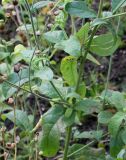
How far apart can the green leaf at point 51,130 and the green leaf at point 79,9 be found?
0.35m

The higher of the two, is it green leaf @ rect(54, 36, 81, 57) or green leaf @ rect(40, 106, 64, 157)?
green leaf @ rect(54, 36, 81, 57)

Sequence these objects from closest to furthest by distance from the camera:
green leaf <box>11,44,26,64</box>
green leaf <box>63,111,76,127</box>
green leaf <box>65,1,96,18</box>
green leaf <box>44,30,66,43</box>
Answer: green leaf <box>65,1,96,18</box> < green leaf <box>44,30,66,43</box> < green leaf <box>63,111,76,127</box> < green leaf <box>11,44,26,64</box>

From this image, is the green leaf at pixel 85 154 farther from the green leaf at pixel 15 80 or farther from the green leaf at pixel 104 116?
the green leaf at pixel 15 80

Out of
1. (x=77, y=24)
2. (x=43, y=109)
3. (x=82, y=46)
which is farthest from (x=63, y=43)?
(x=77, y=24)

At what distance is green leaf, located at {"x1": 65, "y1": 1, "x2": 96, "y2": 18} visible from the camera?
1358 mm

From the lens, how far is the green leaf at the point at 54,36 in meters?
1.46

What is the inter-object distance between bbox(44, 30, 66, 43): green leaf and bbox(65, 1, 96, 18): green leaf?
13cm

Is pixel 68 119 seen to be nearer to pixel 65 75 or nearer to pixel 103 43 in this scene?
pixel 65 75

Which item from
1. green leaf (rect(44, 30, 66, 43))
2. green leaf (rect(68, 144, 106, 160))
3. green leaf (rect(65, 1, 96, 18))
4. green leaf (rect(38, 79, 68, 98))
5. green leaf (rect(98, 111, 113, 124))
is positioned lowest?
green leaf (rect(68, 144, 106, 160))

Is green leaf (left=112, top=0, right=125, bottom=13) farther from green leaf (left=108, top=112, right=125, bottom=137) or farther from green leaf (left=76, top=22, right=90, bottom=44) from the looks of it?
green leaf (left=108, top=112, right=125, bottom=137)

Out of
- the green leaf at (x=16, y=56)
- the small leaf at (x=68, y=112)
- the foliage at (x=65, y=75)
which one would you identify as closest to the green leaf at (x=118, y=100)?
the foliage at (x=65, y=75)

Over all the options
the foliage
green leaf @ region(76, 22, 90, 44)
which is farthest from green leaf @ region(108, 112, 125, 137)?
green leaf @ region(76, 22, 90, 44)

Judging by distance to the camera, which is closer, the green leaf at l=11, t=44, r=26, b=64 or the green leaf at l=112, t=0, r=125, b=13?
the green leaf at l=112, t=0, r=125, b=13

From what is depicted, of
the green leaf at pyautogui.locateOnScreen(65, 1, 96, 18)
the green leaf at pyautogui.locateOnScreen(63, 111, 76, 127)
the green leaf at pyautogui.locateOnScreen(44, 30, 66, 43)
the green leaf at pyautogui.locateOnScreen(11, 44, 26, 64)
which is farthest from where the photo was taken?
the green leaf at pyautogui.locateOnScreen(11, 44, 26, 64)
